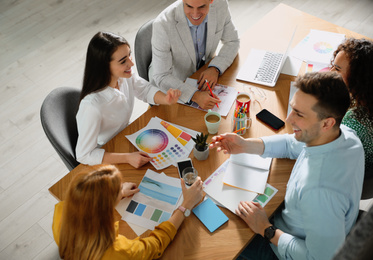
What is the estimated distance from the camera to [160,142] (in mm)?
1668

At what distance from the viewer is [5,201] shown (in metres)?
2.43

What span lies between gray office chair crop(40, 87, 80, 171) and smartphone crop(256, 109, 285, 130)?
3.39ft

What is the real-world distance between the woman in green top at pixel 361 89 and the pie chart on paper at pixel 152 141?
0.95 meters

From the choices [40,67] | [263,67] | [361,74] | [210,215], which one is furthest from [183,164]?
[40,67]

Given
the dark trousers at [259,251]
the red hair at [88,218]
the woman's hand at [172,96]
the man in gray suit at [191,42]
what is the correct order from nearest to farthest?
1. the red hair at [88,218]
2. the dark trousers at [259,251]
3. the woman's hand at [172,96]
4. the man in gray suit at [191,42]

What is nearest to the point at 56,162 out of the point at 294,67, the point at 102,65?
the point at 102,65

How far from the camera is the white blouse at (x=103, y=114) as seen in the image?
1.58 m

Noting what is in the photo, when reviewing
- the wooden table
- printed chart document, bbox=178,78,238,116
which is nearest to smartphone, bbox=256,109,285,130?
the wooden table

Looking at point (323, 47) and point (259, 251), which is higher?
point (323, 47)

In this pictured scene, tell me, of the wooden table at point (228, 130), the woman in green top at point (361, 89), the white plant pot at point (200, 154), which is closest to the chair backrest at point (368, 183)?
the woman in green top at point (361, 89)

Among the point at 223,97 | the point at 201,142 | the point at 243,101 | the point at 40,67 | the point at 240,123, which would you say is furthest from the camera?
the point at 40,67

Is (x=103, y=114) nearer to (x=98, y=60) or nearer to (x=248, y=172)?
(x=98, y=60)

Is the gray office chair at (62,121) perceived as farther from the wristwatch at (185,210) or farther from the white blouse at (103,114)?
the wristwatch at (185,210)

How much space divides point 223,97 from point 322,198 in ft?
2.92
